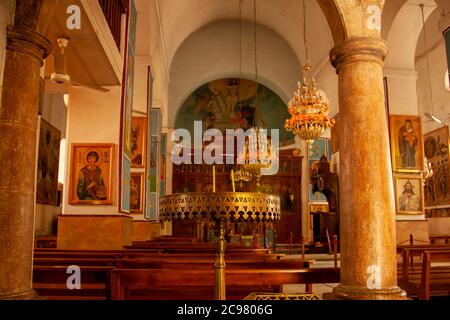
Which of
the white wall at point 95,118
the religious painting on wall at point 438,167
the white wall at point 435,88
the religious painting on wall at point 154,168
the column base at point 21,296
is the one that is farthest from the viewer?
the white wall at point 435,88

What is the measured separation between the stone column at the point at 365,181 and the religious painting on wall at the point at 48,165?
1044 centimetres

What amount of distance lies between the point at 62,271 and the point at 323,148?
1502 cm

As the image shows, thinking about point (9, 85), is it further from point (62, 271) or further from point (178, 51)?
point (178, 51)

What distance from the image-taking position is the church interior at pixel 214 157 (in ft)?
11.5

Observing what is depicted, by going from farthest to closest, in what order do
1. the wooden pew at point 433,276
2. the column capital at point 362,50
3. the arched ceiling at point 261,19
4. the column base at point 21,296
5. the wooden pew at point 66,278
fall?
the arched ceiling at point 261,19 → the wooden pew at point 433,276 → the column capital at point 362,50 → the wooden pew at point 66,278 → the column base at point 21,296

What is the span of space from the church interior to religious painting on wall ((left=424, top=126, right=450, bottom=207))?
0.08 metres

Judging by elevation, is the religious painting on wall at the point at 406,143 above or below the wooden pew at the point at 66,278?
above

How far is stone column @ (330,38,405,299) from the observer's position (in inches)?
147

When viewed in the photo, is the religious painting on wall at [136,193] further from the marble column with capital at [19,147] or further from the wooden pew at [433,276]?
the marble column with capital at [19,147]

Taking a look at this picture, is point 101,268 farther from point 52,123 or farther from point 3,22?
point 52,123

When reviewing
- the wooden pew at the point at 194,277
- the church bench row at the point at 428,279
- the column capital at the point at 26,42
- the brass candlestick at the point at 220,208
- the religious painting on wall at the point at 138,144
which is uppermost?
the religious painting on wall at the point at 138,144

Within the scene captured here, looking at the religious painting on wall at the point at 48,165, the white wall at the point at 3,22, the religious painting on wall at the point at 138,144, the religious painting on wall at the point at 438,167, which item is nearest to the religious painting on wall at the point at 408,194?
the religious painting on wall at the point at 438,167

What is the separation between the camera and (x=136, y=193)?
10797 mm

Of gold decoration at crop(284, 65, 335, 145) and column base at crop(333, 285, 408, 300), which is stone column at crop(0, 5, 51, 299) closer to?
column base at crop(333, 285, 408, 300)
